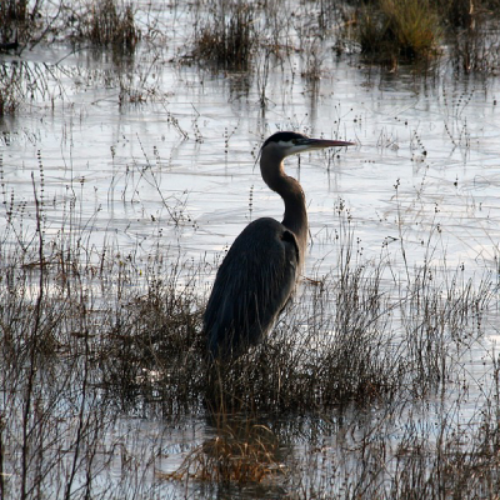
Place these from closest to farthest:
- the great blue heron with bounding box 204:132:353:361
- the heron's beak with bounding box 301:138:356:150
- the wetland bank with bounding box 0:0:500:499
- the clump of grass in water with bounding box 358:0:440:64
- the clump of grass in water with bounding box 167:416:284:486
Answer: the clump of grass in water with bounding box 167:416:284:486 < the wetland bank with bounding box 0:0:500:499 < the great blue heron with bounding box 204:132:353:361 < the heron's beak with bounding box 301:138:356:150 < the clump of grass in water with bounding box 358:0:440:64

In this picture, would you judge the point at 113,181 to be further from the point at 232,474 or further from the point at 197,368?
the point at 232,474

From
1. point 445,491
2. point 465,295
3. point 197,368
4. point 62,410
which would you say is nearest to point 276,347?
point 197,368

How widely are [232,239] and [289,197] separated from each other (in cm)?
143

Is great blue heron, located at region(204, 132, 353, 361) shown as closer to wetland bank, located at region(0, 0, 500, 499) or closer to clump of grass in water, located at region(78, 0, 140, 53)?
wetland bank, located at region(0, 0, 500, 499)

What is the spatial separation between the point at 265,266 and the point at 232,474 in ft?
5.80

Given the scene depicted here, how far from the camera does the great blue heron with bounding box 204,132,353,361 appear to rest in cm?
543

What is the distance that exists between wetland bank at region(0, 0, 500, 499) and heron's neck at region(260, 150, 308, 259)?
1.11 feet

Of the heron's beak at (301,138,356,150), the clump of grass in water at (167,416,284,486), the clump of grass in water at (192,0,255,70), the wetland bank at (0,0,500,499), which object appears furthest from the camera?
the clump of grass in water at (192,0,255,70)

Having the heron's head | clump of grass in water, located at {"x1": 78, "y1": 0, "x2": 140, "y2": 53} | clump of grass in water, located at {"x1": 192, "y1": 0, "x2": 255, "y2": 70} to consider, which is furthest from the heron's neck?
clump of grass in water, located at {"x1": 78, "y1": 0, "x2": 140, "y2": 53}

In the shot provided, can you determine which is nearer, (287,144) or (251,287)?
(251,287)

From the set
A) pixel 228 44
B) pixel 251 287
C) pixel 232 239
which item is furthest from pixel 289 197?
pixel 228 44

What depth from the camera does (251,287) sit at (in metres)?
5.68

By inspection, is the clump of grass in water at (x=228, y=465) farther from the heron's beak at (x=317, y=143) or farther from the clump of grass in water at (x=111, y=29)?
the clump of grass in water at (x=111, y=29)

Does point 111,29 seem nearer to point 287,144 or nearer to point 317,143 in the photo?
point 317,143
